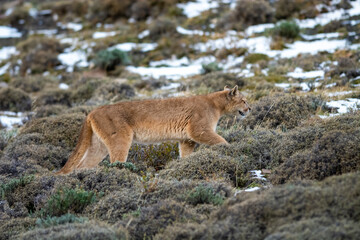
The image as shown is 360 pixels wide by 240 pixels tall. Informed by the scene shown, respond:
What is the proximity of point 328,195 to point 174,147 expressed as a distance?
5010 millimetres

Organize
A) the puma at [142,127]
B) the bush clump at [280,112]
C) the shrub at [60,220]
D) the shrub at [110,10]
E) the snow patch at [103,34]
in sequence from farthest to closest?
the shrub at [110,10]
the snow patch at [103,34]
the bush clump at [280,112]
the puma at [142,127]
the shrub at [60,220]

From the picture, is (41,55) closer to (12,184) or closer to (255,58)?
(255,58)

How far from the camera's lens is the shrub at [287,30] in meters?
18.3

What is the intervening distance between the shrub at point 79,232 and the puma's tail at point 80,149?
2.66 meters

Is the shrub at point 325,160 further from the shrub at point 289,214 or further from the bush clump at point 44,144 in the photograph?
the bush clump at point 44,144

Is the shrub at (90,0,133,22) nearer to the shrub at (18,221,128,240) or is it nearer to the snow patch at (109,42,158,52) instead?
the snow patch at (109,42,158,52)

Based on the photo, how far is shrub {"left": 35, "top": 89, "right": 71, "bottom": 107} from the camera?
16.4 m

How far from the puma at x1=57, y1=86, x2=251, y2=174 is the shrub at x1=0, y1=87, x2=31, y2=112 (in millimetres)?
9271

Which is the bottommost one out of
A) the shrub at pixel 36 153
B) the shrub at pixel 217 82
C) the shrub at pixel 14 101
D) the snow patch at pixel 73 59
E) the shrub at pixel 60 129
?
the snow patch at pixel 73 59

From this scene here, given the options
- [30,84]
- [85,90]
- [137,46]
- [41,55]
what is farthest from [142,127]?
[41,55]

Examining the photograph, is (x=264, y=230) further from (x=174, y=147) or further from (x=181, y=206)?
(x=174, y=147)

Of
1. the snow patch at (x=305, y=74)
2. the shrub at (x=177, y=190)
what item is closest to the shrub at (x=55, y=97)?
the snow patch at (x=305, y=74)

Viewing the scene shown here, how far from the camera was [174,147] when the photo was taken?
8.95 metres

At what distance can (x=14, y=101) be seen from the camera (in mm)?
16375
